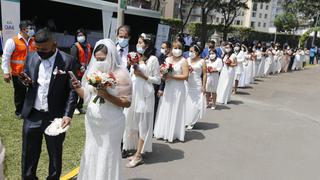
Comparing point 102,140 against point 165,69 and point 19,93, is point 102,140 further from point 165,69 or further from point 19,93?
point 19,93

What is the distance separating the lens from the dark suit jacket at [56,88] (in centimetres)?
457

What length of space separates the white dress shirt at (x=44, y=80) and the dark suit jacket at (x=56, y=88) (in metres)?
0.04

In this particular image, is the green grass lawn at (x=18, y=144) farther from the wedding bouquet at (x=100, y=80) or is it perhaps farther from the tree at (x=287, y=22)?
the tree at (x=287, y=22)

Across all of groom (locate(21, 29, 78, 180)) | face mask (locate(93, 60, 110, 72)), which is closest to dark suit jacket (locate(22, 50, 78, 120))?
groom (locate(21, 29, 78, 180))

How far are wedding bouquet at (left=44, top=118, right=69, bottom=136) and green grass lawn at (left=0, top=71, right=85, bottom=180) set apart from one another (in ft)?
4.59

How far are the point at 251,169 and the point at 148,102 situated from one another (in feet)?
6.84

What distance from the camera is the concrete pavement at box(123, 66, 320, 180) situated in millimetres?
6516

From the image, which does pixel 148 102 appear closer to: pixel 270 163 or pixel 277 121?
pixel 270 163

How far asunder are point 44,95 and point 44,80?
174 millimetres

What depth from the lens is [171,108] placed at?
788 cm

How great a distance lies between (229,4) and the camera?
3803 cm

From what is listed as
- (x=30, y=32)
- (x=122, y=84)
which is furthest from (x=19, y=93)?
(x=122, y=84)

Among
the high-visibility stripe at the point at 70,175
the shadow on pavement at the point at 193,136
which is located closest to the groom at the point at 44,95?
the high-visibility stripe at the point at 70,175

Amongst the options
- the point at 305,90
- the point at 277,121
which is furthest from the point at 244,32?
the point at 277,121
